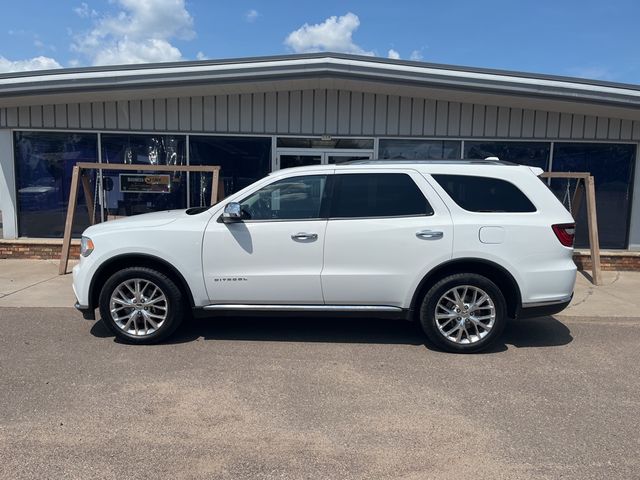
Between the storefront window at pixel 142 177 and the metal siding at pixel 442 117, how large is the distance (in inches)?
190

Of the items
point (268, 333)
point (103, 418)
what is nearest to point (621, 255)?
point (268, 333)

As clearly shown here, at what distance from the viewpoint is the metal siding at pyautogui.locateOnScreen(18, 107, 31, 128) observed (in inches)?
384

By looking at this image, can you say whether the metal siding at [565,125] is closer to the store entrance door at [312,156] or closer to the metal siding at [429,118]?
the metal siding at [429,118]

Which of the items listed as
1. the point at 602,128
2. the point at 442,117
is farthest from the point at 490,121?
the point at 602,128

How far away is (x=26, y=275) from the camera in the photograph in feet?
27.3

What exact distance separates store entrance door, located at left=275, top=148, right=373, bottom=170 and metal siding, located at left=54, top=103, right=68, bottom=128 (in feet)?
13.3

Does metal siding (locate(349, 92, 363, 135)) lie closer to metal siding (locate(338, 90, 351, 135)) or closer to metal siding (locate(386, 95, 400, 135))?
metal siding (locate(338, 90, 351, 135))

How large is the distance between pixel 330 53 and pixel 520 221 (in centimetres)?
487

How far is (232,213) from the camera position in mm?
4848

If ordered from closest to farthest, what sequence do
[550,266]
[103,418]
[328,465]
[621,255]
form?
1. [328,465]
2. [103,418]
3. [550,266]
4. [621,255]

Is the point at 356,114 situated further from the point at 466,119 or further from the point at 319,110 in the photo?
the point at 466,119

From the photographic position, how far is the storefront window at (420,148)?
9.81 meters

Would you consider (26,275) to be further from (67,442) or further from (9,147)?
(67,442)

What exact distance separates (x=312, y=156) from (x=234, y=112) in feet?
5.48
